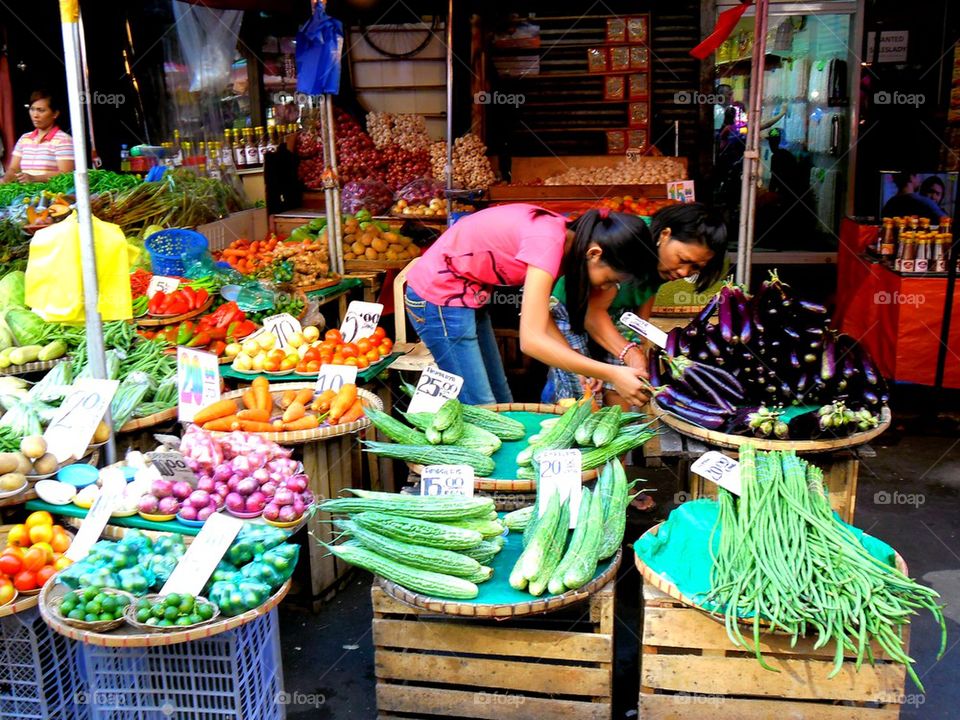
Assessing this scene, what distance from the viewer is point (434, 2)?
6.69 metres

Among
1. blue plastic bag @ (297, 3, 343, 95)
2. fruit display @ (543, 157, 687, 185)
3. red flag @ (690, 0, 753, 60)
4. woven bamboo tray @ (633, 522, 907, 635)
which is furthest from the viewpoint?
fruit display @ (543, 157, 687, 185)

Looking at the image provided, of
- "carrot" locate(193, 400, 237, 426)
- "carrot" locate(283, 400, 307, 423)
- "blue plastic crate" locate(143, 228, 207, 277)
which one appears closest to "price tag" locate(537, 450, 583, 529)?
"carrot" locate(283, 400, 307, 423)

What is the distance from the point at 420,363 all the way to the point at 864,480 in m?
2.61

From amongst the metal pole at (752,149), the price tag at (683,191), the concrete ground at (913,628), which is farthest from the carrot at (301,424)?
the price tag at (683,191)

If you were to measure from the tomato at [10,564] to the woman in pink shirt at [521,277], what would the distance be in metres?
1.81

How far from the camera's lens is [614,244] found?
3.36 m

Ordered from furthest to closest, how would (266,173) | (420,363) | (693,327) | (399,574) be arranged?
(266,173) → (420,363) → (693,327) → (399,574)

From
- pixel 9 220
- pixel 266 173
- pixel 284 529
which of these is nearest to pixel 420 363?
pixel 284 529

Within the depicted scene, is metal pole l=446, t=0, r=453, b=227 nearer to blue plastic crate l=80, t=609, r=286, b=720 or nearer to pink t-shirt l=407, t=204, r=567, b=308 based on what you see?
pink t-shirt l=407, t=204, r=567, b=308

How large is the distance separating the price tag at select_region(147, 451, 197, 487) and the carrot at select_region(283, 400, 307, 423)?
593 mm

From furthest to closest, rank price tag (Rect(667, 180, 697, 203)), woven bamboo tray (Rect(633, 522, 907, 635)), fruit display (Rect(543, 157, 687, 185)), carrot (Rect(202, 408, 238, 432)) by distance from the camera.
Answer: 1. fruit display (Rect(543, 157, 687, 185))
2. price tag (Rect(667, 180, 697, 203))
3. carrot (Rect(202, 408, 238, 432))
4. woven bamboo tray (Rect(633, 522, 907, 635))

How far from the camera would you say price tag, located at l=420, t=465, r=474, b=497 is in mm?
3073

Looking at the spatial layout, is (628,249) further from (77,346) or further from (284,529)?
(77,346)

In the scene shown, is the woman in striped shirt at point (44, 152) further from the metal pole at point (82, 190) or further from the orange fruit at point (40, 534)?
the orange fruit at point (40, 534)
